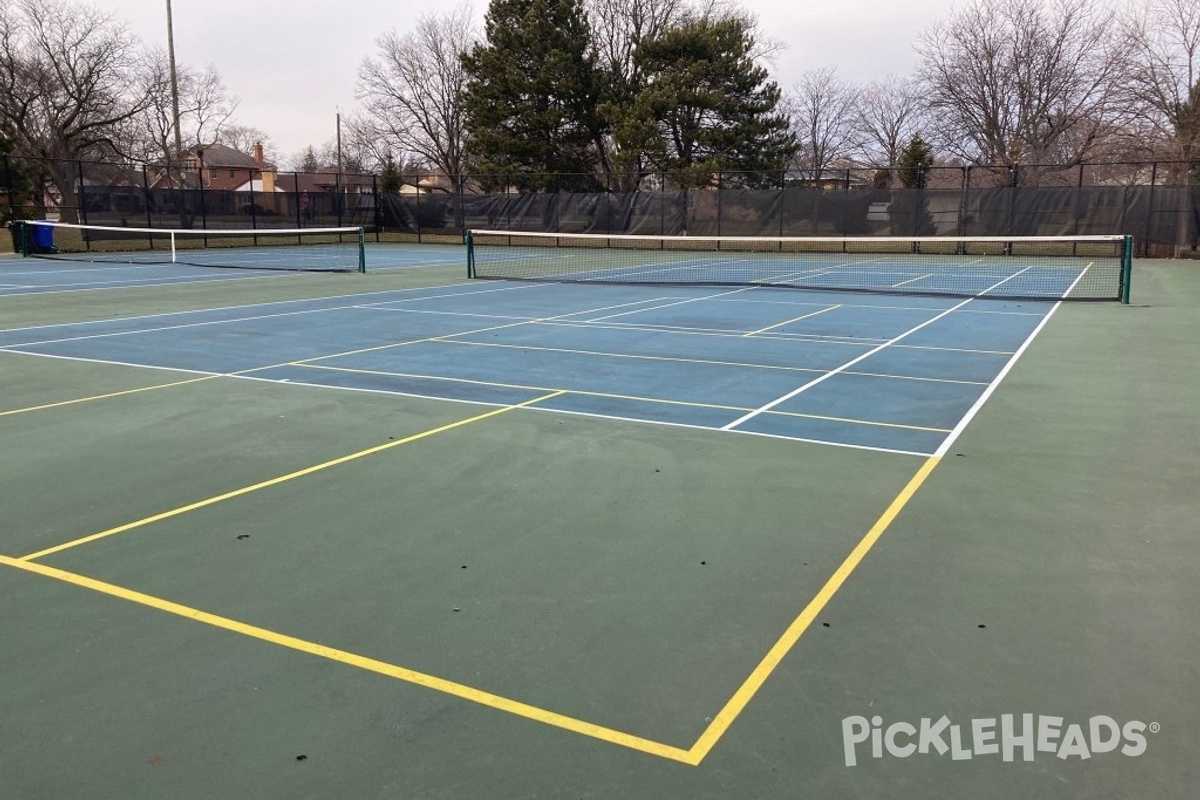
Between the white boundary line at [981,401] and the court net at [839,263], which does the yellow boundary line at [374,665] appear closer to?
the white boundary line at [981,401]

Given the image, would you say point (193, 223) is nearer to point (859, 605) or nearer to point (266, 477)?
point (266, 477)

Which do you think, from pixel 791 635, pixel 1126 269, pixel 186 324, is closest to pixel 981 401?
pixel 791 635

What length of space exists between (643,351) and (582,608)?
716cm

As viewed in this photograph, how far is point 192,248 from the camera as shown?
32.1 meters

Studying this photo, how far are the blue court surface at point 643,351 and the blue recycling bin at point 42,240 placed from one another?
16869mm

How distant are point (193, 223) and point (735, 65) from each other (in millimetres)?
23258

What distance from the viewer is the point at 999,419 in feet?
24.5

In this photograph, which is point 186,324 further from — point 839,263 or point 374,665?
point 839,263

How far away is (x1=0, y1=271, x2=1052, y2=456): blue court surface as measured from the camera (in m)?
7.87

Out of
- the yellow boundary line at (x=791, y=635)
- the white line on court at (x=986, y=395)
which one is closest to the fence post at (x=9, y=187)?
the white line on court at (x=986, y=395)

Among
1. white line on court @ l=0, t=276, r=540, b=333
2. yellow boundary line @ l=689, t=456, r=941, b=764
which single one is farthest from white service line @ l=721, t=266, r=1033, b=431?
white line on court @ l=0, t=276, r=540, b=333

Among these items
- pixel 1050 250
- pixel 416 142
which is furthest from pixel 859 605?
pixel 416 142

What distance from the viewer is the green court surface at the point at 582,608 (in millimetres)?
2877

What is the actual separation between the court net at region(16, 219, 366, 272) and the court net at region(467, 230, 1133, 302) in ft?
15.2
